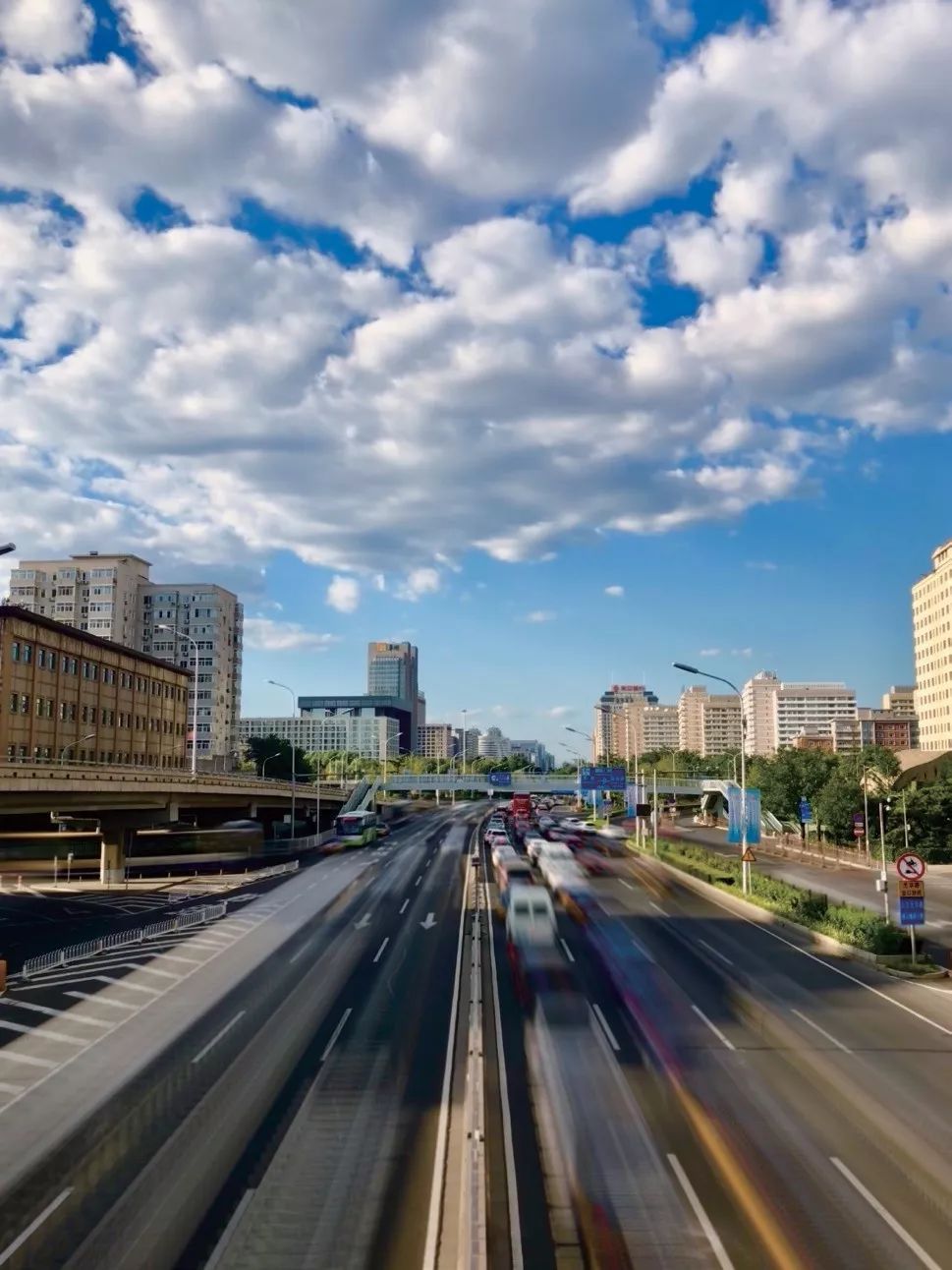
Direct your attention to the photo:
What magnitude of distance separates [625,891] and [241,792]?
38825 millimetres

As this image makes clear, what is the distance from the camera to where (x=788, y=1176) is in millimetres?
13891

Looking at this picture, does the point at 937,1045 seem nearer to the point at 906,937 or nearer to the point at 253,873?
the point at 906,937

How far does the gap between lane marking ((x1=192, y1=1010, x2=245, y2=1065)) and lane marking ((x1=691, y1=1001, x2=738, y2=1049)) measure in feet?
38.7

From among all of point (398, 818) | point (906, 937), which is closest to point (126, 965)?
point (906, 937)

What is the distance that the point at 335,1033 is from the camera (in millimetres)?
22078

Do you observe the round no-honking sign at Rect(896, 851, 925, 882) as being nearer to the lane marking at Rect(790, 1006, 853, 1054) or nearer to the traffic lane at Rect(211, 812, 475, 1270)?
the lane marking at Rect(790, 1006, 853, 1054)

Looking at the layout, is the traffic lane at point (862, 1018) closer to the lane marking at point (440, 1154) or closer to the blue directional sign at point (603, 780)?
the lane marking at point (440, 1154)

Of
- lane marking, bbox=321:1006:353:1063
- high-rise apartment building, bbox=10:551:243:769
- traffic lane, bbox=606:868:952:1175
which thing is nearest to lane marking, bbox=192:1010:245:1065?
lane marking, bbox=321:1006:353:1063

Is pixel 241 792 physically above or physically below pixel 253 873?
above

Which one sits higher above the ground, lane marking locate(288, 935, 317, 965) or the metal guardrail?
lane marking locate(288, 935, 317, 965)

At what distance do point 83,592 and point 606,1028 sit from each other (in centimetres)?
14384

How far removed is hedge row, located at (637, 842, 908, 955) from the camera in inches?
1221

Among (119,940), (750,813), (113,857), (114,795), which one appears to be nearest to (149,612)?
(113,857)

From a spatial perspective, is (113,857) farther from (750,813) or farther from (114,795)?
(750,813)
